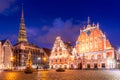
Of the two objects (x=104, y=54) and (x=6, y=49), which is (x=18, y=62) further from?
(x=104, y=54)

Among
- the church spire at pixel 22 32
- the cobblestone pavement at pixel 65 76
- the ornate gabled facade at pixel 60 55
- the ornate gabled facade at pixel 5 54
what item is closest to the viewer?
the cobblestone pavement at pixel 65 76

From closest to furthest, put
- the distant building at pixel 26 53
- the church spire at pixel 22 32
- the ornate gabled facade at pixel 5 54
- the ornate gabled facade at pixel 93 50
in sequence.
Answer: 1. the ornate gabled facade at pixel 93 50
2. the ornate gabled facade at pixel 5 54
3. the distant building at pixel 26 53
4. the church spire at pixel 22 32

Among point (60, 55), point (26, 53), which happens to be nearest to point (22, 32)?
point (26, 53)

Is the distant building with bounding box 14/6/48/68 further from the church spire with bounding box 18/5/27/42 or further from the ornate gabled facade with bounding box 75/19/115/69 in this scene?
the ornate gabled facade with bounding box 75/19/115/69

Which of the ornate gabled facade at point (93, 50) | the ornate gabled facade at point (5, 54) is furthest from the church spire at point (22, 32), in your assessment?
the ornate gabled facade at point (93, 50)

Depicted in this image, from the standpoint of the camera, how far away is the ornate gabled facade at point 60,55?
270ft

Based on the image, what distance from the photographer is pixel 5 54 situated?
86.4 meters

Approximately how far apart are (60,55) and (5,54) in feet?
80.1

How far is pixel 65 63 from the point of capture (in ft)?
271

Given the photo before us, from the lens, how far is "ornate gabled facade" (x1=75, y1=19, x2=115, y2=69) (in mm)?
69500

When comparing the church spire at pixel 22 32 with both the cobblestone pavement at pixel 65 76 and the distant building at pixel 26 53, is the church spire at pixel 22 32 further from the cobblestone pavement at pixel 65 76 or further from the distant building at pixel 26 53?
the cobblestone pavement at pixel 65 76

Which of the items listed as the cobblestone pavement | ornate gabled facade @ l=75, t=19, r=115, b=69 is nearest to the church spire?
ornate gabled facade @ l=75, t=19, r=115, b=69

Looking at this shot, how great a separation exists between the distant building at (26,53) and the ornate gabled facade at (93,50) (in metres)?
24.4

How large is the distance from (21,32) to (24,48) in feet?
68.7
